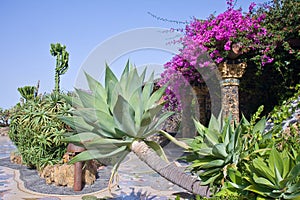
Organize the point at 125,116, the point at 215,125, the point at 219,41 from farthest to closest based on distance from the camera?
the point at 219,41
the point at 215,125
the point at 125,116

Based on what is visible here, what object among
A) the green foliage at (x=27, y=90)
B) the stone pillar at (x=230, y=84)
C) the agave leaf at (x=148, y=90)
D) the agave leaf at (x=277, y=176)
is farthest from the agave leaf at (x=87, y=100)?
the green foliage at (x=27, y=90)

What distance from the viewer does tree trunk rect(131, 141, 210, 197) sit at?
104cm

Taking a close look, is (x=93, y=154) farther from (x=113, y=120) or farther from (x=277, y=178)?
(x=277, y=178)

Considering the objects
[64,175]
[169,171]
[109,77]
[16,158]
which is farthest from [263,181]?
[16,158]

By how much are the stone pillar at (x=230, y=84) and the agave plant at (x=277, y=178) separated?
16.3 ft

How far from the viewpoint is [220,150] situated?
48.2 inches

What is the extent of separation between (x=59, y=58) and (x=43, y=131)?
575 centimetres

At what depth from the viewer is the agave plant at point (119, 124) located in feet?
3.61

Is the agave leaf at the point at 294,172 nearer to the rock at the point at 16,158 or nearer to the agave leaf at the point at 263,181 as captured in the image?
the agave leaf at the point at 263,181

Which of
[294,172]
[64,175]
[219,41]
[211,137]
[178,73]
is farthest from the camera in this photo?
[178,73]

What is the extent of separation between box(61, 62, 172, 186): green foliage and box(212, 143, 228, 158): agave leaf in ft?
0.72

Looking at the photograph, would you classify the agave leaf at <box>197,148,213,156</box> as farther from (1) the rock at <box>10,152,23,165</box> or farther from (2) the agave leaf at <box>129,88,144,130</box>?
(1) the rock at <box>10,152,23,165</box>

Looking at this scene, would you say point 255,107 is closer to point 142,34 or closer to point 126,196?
point 126,196

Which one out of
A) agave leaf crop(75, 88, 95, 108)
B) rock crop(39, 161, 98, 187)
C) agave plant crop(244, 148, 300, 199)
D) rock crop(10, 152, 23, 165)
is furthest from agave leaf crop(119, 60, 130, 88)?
rock crop(10, 152, 23, 165)
